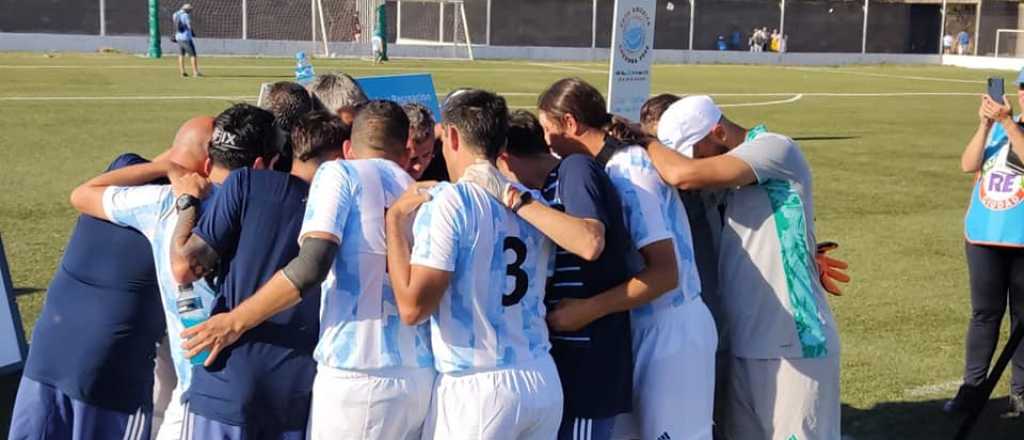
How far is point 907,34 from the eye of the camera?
2643 inches

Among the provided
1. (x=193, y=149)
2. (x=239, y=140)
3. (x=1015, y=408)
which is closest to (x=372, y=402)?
(x=239, y=140)

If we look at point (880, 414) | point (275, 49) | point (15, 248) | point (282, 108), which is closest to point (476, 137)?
point (282, 108)

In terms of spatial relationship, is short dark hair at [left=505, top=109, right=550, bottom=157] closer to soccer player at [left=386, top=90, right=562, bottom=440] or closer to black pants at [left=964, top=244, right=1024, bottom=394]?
soccer player at [left=386, top=90, right=562, bottom=440]

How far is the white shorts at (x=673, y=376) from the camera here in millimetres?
4352

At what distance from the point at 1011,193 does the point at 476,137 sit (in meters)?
3.93

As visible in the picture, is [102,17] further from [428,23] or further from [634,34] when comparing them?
[634,34]

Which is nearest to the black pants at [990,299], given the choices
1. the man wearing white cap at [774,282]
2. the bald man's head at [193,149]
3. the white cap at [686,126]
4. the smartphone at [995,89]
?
the smartphone at [995,89]

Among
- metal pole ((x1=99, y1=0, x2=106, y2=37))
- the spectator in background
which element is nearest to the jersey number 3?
metal pole ((x1=99, y1=0, x2=106, y2=37))

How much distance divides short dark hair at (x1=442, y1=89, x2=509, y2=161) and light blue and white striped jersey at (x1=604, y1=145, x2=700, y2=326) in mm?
545

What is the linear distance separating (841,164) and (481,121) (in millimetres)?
14534

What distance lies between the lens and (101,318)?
445cm

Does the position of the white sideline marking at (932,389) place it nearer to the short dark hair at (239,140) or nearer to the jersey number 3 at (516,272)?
the jersey number 3 at (516,272)

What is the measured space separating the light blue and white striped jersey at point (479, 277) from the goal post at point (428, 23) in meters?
49.8

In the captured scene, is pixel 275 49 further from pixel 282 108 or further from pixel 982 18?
pixel 282 108
